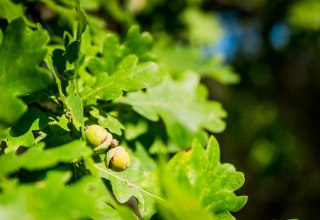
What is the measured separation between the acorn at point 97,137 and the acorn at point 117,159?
0.09ft

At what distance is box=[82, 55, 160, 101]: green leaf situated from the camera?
956mm

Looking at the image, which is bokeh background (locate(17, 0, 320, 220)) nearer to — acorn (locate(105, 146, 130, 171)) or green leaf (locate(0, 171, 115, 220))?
acorn (locate(105, 146, 130, 171))

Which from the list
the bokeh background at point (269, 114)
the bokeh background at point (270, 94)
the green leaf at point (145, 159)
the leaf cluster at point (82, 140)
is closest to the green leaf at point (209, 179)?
the leaf cluster at point (82, 140)

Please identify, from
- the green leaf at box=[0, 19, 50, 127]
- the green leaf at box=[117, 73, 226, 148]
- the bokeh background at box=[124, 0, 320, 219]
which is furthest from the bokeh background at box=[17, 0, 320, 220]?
the green leaf at box=[0, 19, 50, 127]

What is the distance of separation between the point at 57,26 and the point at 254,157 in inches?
145

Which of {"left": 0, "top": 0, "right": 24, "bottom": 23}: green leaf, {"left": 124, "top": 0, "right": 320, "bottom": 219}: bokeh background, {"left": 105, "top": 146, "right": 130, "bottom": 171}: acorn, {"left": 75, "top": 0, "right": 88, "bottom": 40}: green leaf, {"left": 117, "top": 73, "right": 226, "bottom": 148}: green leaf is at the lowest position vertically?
{"left": 124, "top": 0, "right": 320, "bottom": 219}: bokeh background

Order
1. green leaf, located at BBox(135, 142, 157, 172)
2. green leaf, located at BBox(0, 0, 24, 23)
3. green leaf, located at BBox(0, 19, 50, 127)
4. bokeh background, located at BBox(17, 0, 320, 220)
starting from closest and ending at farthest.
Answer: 1. green leaf, located at BBox(0, 19, 50, 127)
2. green leaf, located at BBox(0, 0, 24, 23)
3. green leaf, located at BBox(135, 142, 157, 172)
4. bokeh background, located at BBox(17, 0, 320, 220)

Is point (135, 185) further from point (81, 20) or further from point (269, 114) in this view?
point (269, 114)

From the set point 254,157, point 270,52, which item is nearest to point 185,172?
point 270,52

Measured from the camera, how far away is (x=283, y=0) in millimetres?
3012

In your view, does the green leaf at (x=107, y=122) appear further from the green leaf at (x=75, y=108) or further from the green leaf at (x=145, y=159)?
the green leaf at (x=145, y=159)

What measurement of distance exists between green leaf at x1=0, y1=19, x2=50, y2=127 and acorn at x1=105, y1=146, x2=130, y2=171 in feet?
0.65

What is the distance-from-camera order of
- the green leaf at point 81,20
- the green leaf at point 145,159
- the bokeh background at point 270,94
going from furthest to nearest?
1. the bokeh background at point 270,94
2. the green leaf at point 145,159
3. the green leaf at point 81,20

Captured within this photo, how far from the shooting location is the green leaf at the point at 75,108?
826 mm
